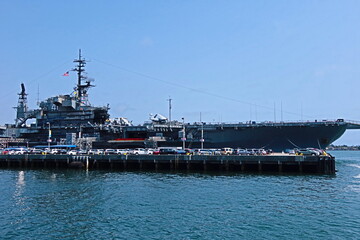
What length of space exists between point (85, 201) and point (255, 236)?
35.1 ft

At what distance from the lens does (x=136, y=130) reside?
54.2 m

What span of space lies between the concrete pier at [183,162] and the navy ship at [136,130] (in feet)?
19.9

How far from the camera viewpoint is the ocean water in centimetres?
1405

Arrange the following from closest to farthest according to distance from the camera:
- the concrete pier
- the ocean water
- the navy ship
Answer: the ocean water → the concrete pier → the navy ship

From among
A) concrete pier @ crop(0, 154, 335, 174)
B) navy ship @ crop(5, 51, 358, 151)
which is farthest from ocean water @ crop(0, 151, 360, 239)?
navy ship @ crop(5, 51, 358, 151)

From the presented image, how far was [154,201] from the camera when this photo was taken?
19875 millimetres

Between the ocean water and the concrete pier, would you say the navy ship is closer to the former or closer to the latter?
the concrete pier

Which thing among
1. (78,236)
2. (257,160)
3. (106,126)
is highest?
(106,126)

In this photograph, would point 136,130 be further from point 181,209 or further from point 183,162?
point 181,209

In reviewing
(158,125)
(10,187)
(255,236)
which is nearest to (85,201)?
(10,187)

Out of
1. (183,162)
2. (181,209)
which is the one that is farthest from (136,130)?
(181,209)

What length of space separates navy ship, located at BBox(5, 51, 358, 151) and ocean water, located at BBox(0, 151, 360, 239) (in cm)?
1950

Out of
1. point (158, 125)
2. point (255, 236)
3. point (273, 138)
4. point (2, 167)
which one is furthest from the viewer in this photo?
point (158, 125)

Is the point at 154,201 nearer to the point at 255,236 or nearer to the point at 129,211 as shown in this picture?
the point at 129,211
